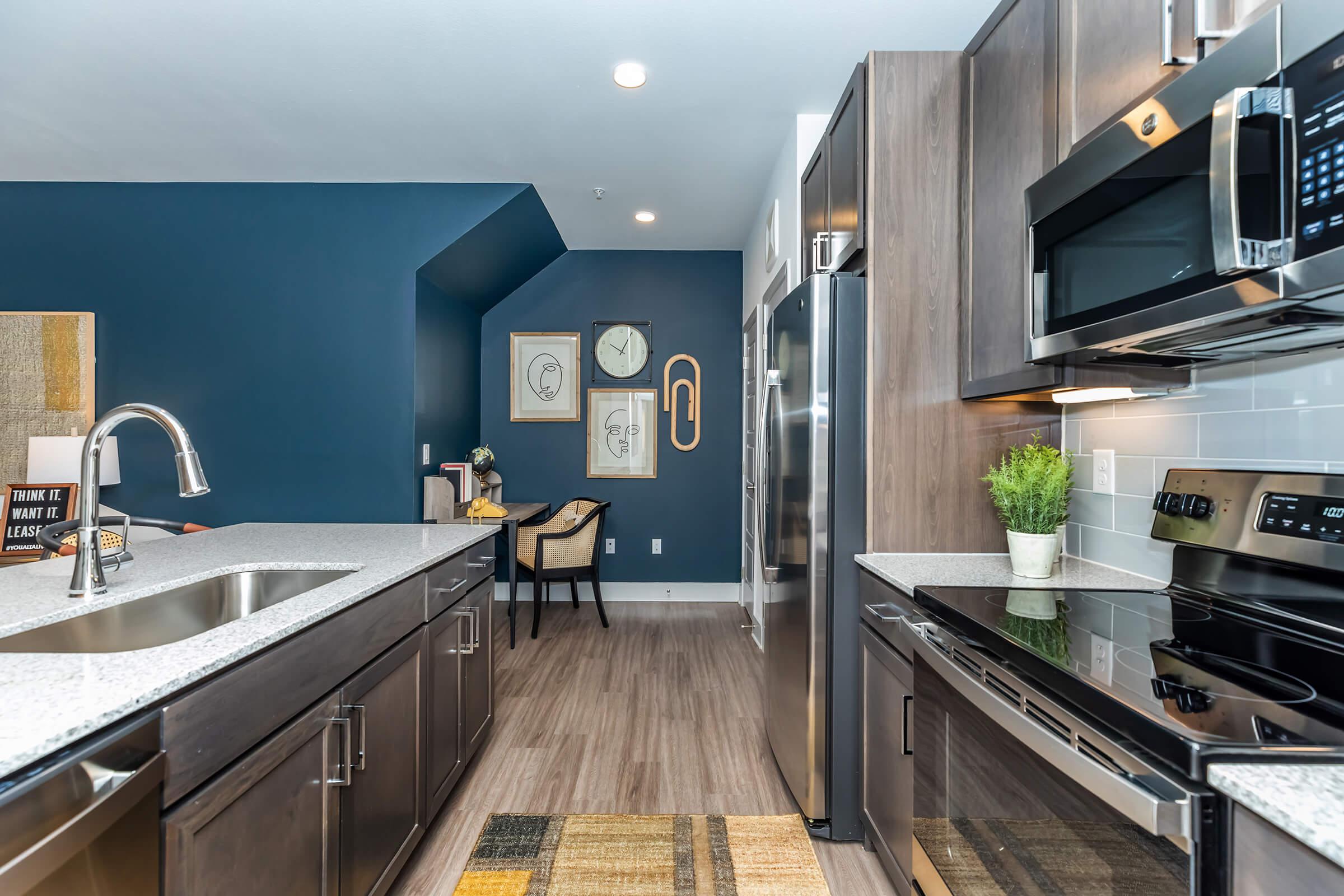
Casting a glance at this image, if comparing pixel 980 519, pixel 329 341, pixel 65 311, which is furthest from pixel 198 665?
pixel 65 311

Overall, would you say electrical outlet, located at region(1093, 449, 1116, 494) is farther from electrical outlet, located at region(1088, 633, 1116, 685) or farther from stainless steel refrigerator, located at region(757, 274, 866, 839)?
electrical outlet, located at region(1088, 633, 1116, 685)

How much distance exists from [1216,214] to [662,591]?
4.49m

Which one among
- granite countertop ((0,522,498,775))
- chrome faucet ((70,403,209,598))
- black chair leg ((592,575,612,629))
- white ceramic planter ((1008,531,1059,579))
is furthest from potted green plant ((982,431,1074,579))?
black chair leg ((592,575,612,629))

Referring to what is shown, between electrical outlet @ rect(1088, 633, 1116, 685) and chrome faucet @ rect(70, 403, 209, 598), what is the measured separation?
1555 mm

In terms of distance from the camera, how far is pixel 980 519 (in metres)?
1.95

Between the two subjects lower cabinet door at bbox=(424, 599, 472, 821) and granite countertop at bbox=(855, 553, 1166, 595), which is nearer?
granite countertop at bbox=(855, 553, 1166, 595)

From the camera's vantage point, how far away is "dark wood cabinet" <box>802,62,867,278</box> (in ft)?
6.59

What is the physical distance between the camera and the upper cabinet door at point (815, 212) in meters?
2.31

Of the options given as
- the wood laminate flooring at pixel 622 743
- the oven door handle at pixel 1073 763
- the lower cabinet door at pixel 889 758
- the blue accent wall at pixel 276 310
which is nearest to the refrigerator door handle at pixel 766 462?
the lower cabinet door at pixel 889 758

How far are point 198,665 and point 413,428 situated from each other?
9.61 ft

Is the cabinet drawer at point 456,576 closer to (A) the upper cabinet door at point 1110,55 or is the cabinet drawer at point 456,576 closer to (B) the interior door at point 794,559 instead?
(B) the interior door at point 794,559

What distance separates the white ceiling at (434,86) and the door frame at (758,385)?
25.9 inches

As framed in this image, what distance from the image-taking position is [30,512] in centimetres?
320

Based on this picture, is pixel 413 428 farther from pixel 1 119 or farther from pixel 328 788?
pixel 328 788
